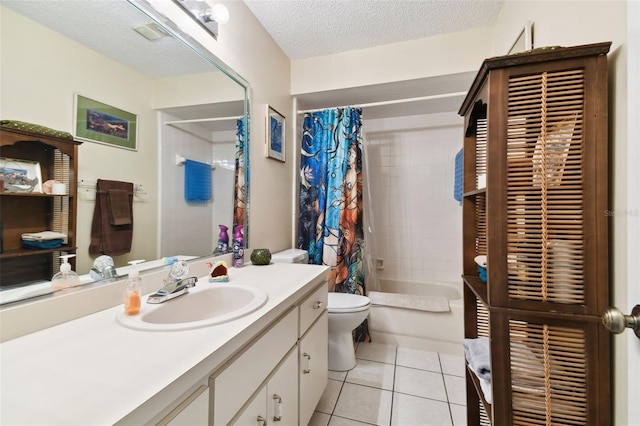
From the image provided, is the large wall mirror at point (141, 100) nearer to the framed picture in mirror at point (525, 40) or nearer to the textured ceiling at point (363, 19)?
the textured ceiling at point (363, 19)

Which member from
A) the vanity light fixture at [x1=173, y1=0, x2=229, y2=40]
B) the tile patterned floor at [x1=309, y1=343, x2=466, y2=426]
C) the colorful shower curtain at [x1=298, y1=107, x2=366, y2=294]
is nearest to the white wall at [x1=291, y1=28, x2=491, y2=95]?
the colorful shower curtain at [x1=298, y1=107, x2=366, y2=294]

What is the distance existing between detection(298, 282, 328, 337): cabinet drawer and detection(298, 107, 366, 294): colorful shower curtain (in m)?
0.77

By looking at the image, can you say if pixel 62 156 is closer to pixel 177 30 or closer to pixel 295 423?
pixel 177 30

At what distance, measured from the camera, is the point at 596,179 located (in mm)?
700

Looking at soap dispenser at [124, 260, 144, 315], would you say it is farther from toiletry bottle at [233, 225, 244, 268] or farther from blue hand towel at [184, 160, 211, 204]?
toiletry bottle at [233, 225, 244, 268]

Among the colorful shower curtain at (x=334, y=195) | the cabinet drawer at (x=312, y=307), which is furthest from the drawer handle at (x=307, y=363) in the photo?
the colorful shower curtain at (x=334, y=195)

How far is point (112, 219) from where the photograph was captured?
938mm

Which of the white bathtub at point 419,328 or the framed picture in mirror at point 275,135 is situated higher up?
the framed picture in mirror at point 275,135

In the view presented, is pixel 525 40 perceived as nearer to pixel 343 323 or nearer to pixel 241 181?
pixel 241 181

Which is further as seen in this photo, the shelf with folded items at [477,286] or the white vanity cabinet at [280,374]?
the shelf with folded items at [477,286]

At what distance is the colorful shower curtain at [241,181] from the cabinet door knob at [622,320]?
4.91 ft

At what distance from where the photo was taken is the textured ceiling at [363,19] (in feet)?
5.41

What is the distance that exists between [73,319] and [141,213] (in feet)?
1.36

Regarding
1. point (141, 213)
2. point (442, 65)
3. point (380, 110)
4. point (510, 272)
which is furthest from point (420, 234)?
point (141, 213)
